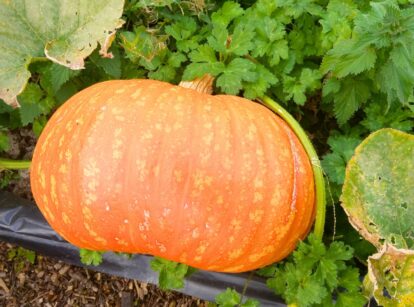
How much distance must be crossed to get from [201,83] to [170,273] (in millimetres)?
625

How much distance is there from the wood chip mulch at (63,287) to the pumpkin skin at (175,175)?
2.85ft

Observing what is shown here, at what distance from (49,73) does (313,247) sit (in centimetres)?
105

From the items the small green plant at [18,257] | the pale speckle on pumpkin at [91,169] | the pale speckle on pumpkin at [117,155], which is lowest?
the small green plant at [18,257]

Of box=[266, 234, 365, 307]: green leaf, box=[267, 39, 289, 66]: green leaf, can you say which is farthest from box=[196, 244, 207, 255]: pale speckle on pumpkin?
box=[267, 39, 289, 66]: green leaf

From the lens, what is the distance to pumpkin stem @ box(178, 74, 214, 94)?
176cm

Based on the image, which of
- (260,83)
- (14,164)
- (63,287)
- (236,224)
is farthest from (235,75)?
(63,287)

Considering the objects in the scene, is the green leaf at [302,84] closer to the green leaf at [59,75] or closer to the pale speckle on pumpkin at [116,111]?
the pale speckle on pumpkin at [116,111]

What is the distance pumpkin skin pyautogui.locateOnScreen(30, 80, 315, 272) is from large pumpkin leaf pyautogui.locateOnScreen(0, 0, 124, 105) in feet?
0.51

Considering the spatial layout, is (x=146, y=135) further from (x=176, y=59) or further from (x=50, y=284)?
(x=50, y=284)

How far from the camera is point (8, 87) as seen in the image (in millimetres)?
1660

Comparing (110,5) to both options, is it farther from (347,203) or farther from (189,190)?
(347,203)

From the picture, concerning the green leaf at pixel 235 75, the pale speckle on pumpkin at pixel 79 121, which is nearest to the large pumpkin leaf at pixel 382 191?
the green leaf at pixel 235 75

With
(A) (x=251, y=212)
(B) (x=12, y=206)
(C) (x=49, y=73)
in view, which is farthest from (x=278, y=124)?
(B) (x=12, y=206)

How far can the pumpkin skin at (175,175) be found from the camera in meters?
1.53
